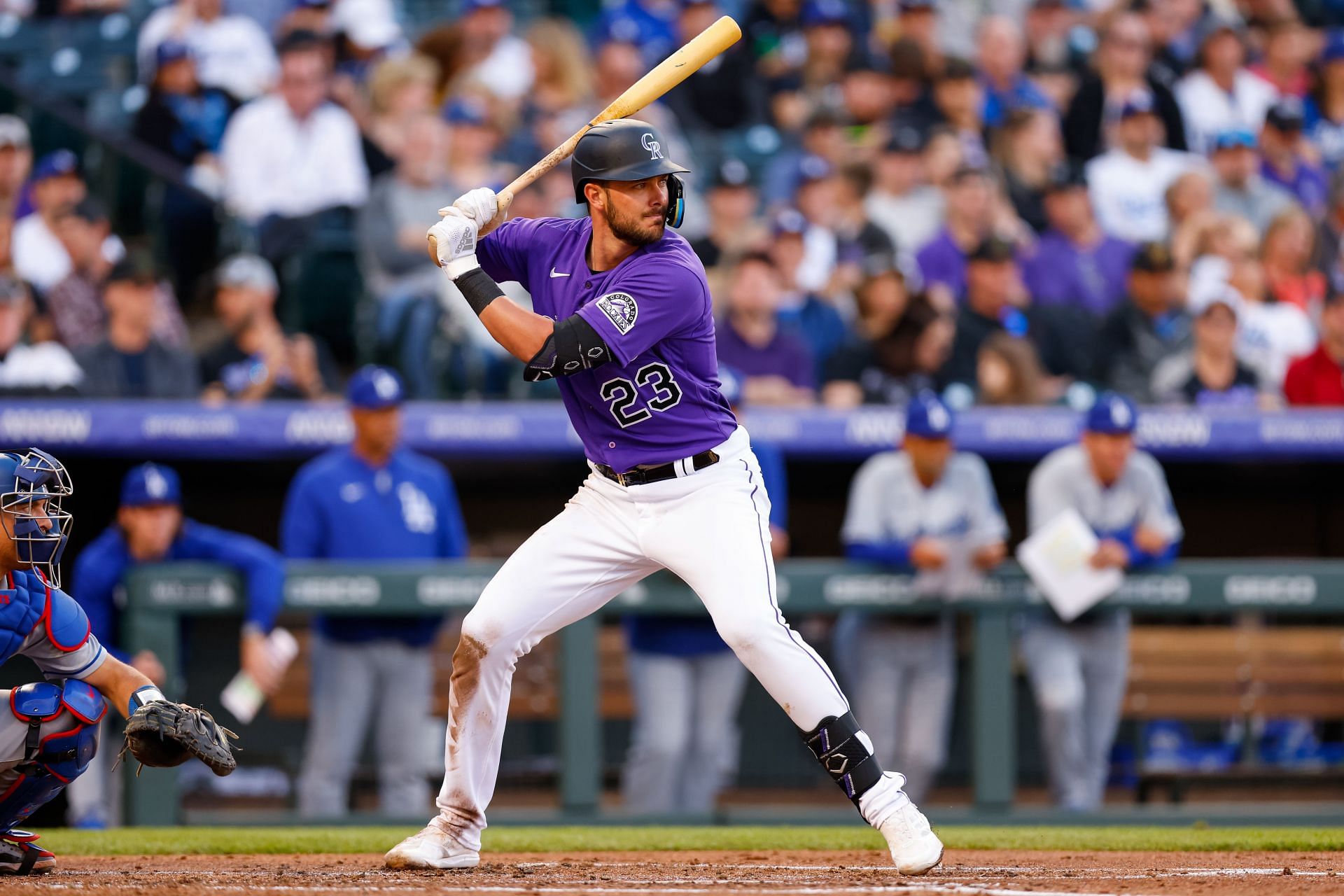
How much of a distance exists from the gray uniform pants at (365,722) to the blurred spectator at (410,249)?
4.70 ft

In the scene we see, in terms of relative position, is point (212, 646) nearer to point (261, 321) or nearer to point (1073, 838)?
point (261, 321)

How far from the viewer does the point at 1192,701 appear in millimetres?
6676

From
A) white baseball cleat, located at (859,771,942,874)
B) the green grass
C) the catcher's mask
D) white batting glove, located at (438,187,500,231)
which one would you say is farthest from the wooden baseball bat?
the green grass

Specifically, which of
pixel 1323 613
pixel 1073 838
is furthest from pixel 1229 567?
pixel 1073 838

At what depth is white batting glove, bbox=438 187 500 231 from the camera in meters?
4.22

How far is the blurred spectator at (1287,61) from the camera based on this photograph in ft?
34.1

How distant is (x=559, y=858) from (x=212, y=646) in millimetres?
2395

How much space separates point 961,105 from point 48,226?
15.8ft

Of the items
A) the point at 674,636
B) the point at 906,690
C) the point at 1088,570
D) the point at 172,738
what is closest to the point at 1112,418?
the point at 1088,570

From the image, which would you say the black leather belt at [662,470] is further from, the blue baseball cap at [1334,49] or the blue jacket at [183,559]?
the blue baseball cap at [1334,49]

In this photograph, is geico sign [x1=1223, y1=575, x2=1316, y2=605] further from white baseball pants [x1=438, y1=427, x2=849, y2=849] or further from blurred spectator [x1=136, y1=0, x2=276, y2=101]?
blurred spectator [x1=136, y1=0, x2=276, y2=101]

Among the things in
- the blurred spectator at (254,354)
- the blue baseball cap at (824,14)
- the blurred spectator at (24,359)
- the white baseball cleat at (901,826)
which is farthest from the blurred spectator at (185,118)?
the white baseball cleat at (901,826)

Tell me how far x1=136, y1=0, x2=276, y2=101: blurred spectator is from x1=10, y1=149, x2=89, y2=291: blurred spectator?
1178 millimetres

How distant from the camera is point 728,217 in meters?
8.46
